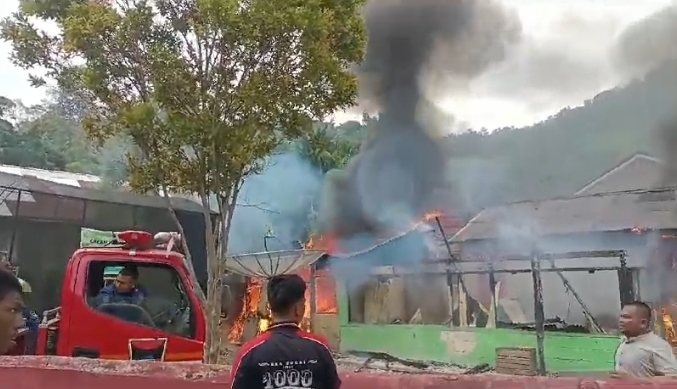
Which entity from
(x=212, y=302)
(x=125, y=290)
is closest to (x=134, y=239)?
(x=125, y=290)

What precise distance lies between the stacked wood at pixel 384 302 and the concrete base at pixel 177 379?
9893 mm

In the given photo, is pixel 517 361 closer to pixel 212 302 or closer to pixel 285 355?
pixel 212 302

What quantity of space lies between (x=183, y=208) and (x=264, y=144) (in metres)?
5.90

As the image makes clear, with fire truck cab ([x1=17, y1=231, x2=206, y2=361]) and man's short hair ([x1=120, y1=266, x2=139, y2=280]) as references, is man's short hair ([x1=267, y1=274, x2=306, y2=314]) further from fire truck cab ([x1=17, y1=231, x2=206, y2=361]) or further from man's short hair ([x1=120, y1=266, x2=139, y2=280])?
man's short hair ([x1=120, y1=266, x2=139, y2=280])

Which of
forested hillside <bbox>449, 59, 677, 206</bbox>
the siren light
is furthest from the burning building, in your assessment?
the siren light

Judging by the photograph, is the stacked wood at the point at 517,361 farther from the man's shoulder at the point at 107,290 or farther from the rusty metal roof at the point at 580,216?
the man's shoulder at the point at 107,290

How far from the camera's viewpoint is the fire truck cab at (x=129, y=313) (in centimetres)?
555

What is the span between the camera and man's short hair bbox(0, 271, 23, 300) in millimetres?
1818

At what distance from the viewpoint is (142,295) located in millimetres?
5844

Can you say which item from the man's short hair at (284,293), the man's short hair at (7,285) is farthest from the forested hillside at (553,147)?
the man's short hair at (7,285)

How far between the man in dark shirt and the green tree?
458 cm

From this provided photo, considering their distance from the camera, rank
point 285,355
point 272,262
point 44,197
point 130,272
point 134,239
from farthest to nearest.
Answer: point 272,262 → point 44,197 → point 134,239 → point 130,272 → point 285,355

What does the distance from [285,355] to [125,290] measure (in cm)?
367

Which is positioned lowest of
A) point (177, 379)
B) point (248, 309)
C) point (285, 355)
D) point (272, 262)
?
point (177, 379)
